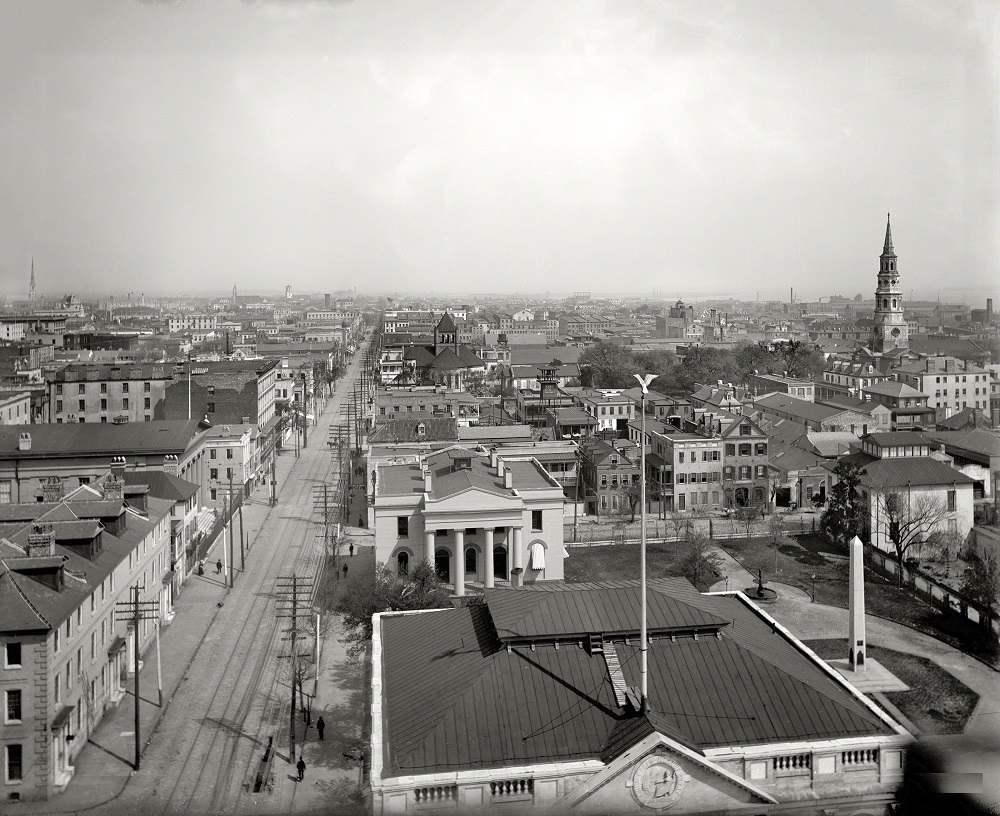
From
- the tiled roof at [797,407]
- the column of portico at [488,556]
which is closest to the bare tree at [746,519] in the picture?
the column of portico at [488,556]

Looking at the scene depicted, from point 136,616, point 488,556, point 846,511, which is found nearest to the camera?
point 136,616

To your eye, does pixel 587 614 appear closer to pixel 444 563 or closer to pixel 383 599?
pixel 383 599

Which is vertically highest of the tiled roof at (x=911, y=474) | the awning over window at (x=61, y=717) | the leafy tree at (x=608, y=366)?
the leafy tree at (x=608, y=366)

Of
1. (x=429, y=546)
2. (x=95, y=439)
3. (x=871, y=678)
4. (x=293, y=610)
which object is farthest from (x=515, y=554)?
(x=95, y=439)

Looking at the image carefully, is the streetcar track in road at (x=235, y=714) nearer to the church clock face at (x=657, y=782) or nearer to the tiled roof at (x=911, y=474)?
the church clock face at (x=657, y=782)

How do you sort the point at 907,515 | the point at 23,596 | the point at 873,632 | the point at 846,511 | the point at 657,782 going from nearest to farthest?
the point at 657,782 < the point at 23,596 < the point at 873,632 < the point at 907,515 < the point at 846,511

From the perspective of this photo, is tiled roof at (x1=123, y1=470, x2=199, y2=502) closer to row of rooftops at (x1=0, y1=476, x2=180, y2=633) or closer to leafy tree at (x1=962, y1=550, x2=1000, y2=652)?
row of rooftops at (x1=0, y1=476, x2=180, y2=633)
